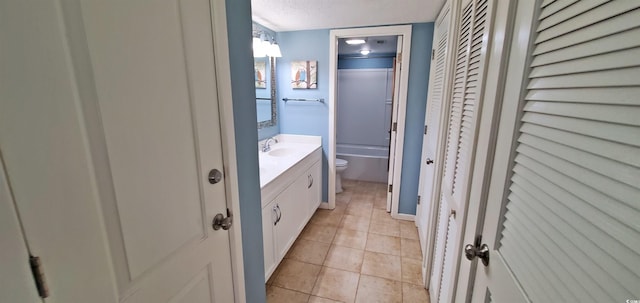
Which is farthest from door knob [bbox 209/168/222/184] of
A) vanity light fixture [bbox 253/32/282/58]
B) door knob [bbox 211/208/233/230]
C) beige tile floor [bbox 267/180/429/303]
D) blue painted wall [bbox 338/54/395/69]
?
blue painted wall [bbox 338/54/395/69]

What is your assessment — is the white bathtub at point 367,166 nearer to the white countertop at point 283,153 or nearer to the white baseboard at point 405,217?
the white baseboard at point 405,217

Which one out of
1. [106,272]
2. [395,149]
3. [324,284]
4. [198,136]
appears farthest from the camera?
[395,149]

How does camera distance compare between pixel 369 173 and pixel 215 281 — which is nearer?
pixel 215 281

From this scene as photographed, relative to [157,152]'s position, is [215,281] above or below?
below

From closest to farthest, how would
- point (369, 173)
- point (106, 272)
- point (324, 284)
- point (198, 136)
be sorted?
point (106, 272) → point (198, 136) → point (324, 284) → point (369, 173)

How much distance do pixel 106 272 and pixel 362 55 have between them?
452cm

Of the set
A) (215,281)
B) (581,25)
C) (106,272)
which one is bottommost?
(215,281)

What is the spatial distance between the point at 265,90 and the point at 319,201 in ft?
4.71

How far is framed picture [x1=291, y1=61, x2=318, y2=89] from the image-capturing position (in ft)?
9.00

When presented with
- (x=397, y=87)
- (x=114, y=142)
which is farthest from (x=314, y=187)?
(x=114, y=142)

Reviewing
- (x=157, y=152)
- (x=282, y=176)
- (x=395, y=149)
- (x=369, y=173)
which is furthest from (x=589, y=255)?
(x=369, y=173)

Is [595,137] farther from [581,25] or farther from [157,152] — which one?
[157,152]

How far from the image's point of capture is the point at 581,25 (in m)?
0.45

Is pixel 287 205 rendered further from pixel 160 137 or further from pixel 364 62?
pixel 364 62
